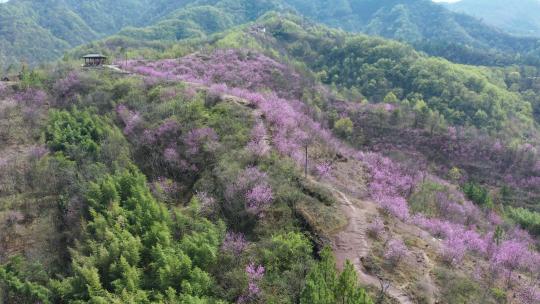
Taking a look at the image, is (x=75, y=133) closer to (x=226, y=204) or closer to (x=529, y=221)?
(x=226, y=204)

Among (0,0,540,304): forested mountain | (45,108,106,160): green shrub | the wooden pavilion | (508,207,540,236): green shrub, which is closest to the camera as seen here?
(0,0,540,304): forested mountain

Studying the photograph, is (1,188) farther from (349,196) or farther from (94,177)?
(349,196)

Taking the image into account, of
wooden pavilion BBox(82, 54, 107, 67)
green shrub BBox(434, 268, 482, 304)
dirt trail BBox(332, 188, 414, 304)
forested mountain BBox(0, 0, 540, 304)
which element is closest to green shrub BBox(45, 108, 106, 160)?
forested mountain BBox(0, 0, 540, 304)

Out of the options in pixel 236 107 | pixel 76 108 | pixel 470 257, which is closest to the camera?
pixel 470 257

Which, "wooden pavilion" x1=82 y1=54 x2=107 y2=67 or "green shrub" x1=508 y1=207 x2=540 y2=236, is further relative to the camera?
"wooden pavilion" x1=82 y1=54 x2=107 y2=67

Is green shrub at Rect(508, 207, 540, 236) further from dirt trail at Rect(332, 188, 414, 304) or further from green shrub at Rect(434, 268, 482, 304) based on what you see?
green shrub at Rect(434, 268, 482, 304)

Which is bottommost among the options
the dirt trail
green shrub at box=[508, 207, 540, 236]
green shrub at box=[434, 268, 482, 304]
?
green shrub at box=[508, 207, 540, 236]

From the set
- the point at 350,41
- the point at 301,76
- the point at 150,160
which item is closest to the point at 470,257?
the point at 150,160

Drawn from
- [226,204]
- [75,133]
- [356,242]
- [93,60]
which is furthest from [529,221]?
[93,60]
